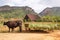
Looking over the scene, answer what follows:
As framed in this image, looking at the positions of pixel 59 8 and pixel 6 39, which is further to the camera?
pixel 59 8

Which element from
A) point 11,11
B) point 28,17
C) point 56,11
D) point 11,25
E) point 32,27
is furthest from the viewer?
point 56,11

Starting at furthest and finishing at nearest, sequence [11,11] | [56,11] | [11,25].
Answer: [56,11] → [11,11] → [11,25]

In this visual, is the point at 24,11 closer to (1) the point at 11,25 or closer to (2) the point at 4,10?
(2) the point at 4,10

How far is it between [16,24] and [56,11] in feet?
293

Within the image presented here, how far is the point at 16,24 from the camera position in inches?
958

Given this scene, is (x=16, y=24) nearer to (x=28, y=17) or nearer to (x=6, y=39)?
(x=6, y=39)

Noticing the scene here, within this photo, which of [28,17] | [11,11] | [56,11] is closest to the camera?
[28,17]

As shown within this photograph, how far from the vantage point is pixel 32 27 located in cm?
2625

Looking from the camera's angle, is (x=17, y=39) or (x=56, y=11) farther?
(x=56, y=11)

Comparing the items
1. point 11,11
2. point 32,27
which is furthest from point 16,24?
point 11,11

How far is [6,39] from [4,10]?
3685 inches

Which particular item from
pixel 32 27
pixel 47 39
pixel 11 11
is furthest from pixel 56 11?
pixel 47 39

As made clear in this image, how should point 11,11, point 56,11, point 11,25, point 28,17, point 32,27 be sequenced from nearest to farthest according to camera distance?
point 11,25 < point 32,27 < point 28,17 < point 11,11 < point 56,11

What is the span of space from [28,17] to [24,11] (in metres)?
52.3
